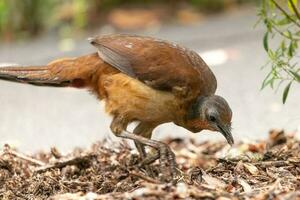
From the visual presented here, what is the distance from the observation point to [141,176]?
171 inches

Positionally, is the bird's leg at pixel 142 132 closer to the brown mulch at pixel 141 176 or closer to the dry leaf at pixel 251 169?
the brown mulch at pixel 141 176

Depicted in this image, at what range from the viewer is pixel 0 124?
9.69 meters

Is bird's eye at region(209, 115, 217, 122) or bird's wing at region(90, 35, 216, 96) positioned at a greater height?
bird's wing at region(90, 35, 216, 96)

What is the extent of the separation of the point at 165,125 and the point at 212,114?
141 inches

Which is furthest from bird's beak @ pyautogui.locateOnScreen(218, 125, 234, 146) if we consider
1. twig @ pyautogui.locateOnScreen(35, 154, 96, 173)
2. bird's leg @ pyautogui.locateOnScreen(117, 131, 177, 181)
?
twig @ pyautogui.locateOnScreen(35, 154, 96, 173)

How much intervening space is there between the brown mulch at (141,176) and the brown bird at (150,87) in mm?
264

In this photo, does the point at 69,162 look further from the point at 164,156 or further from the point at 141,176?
the point at 141,176

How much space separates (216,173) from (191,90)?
0.68 meters

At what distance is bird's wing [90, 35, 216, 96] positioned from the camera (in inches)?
222

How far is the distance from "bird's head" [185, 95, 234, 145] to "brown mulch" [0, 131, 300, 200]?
8.6 inches

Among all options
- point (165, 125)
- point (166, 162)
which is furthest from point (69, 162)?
point (165, 125)

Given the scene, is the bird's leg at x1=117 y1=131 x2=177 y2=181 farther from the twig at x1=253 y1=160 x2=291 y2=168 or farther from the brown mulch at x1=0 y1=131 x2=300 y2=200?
the twig at x1=253 y1=160 x2=291 y2=168

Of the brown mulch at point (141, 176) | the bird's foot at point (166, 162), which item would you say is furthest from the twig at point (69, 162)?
the bird's foot at point (166, 162)

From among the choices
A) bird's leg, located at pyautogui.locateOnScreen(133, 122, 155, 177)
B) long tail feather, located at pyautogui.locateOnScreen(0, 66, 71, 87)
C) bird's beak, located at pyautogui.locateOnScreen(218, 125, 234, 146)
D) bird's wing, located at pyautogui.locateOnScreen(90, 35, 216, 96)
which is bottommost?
bird's leg, located at pyautogui.locateOnScreen(133, 122, 155, 177)
